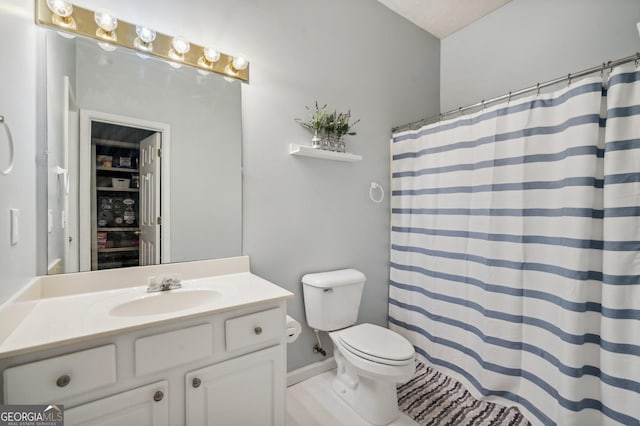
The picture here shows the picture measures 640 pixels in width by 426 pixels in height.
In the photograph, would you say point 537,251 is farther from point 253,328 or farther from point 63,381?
point 63,381

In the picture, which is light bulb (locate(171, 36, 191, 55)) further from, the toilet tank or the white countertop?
the toilet tank

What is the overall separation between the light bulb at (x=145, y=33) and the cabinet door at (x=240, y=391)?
1445 millimetres

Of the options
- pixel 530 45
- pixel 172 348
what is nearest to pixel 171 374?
pixel 172 348

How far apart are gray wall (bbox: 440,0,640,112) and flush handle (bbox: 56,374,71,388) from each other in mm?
3008

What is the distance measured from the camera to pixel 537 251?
1502mm

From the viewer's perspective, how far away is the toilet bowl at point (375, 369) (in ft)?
4.73

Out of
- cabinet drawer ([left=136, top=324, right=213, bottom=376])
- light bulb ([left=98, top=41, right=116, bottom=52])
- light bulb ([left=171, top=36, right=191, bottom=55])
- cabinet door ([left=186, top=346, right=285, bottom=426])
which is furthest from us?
light bulb ([left=171, top=36, right=191, bottom=55])

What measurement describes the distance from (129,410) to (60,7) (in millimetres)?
1556

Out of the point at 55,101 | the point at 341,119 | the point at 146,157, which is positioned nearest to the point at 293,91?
the point at 341,119

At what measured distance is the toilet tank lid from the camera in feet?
5.79

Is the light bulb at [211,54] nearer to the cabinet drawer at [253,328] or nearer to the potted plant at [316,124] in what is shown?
the potted plant at [316,124]

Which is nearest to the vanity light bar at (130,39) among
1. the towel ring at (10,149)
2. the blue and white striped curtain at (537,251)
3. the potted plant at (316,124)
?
the potted plant at (316,124)

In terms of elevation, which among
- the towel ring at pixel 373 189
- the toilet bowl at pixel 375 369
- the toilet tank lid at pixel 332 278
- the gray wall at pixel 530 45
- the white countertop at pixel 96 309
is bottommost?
the toilet bowl at pixel 375 369

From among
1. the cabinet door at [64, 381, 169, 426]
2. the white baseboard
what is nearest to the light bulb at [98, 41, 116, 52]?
the cabinet door at [64, 381, 169, 426]
